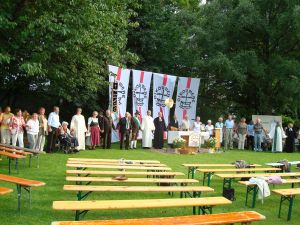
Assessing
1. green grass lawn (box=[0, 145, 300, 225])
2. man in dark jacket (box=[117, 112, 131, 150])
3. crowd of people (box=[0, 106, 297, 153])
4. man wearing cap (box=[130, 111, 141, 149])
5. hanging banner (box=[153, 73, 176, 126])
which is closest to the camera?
green grass lawn (box=[0, 145, 300, 225])

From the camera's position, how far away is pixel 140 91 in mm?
19969

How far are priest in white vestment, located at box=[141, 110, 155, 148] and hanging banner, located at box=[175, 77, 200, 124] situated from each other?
115 inches

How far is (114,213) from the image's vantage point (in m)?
6.61

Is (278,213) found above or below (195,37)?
below

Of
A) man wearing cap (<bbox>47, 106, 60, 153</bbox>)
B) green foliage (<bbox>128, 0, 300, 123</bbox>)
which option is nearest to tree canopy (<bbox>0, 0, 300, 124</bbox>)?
green foliage (<bbox>128, 0, 300, 123</bbox>)

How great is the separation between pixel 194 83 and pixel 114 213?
1566 centimetres

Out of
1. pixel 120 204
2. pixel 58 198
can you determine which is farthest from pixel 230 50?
pixel 120 204

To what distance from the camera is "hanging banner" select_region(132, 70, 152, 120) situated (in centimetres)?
1975

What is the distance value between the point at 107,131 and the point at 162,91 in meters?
4.64

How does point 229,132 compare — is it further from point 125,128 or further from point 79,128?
point 79,128

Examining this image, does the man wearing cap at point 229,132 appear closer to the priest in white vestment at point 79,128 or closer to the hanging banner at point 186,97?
the hanging banner at point 186,97

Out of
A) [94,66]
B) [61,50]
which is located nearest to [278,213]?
[61,50]

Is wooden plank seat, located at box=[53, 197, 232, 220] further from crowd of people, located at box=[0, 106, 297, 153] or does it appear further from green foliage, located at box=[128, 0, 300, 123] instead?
green foliage, located at box=[128, 0, 300, 123]

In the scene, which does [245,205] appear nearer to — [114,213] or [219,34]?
[114,213]
